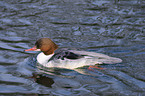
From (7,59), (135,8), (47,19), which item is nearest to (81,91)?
(7,59)

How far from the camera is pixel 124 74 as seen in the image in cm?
742

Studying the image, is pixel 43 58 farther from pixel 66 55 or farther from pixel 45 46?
pixel 66 55

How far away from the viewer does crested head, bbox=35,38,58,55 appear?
8305 mm

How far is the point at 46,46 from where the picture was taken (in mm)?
8398

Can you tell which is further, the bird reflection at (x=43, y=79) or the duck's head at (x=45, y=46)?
the duck's head at (x=45, y=46)

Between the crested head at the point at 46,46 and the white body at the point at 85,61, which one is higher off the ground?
the crested head at the point at 46,46

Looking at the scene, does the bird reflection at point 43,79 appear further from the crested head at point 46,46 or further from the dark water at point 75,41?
the crested head at point 46,46

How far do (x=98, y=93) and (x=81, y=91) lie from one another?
40 cm

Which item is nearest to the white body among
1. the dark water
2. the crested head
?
the dark water

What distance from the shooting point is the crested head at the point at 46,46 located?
327 inches

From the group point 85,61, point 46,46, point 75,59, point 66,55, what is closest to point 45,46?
point 46,46

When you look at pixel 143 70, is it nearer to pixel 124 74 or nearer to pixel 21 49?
pixel 124 74

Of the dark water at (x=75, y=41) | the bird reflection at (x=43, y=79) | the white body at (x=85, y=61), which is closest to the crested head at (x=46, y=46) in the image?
the white body at (x=85, y=61)

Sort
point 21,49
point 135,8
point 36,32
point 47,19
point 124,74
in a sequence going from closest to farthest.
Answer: point 124,74
point 21,49
point 36,32
point 47,19
point 135,8
